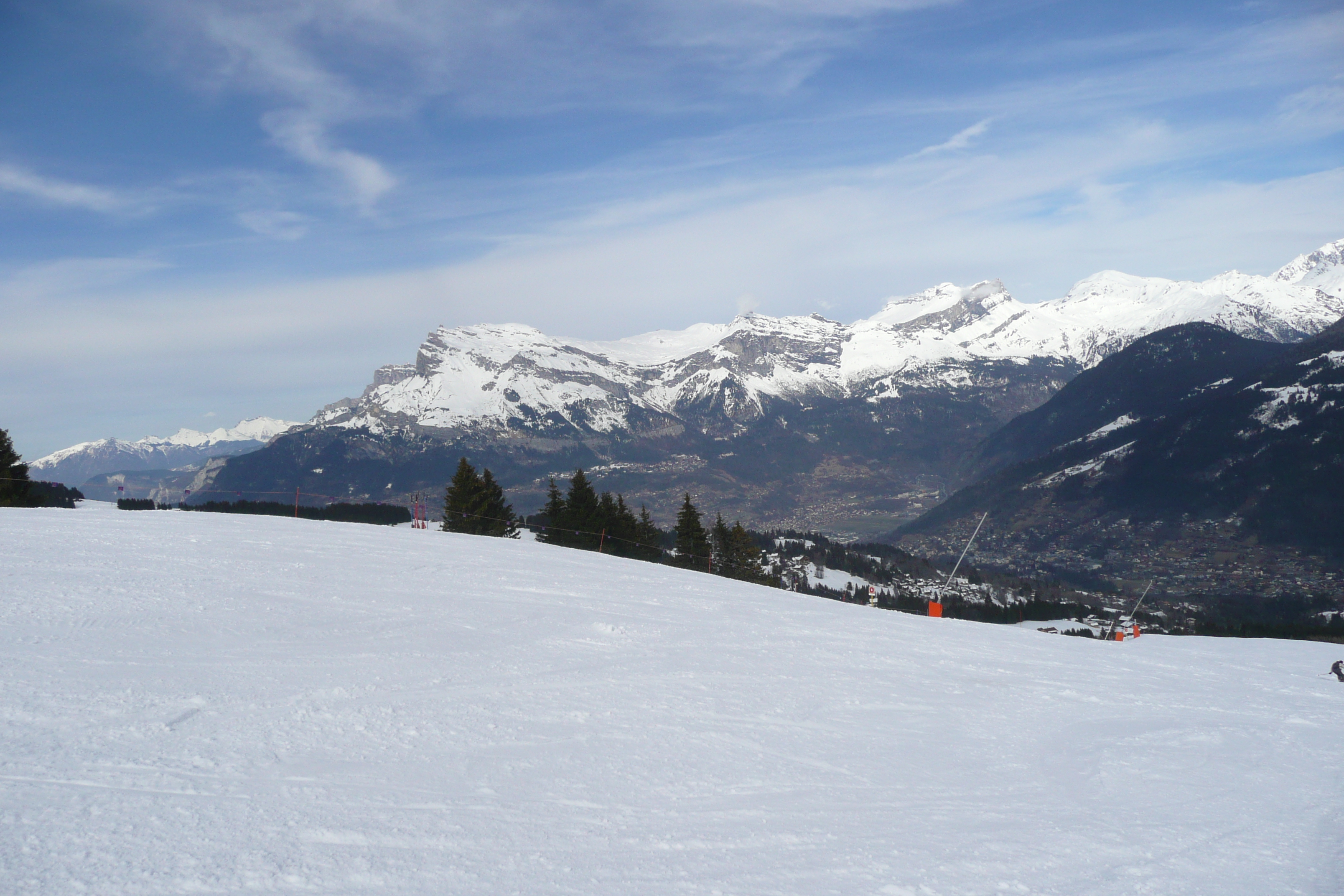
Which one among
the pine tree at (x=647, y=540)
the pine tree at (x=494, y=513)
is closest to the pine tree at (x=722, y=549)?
the pine tree at (x=647, y=540)

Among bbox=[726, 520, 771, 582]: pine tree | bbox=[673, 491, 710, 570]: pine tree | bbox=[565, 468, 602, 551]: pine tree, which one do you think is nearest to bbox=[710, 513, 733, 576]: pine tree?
bbox=[726, 520, 771, 582]: pine tree

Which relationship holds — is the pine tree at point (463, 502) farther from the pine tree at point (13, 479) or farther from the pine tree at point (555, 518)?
the pine tree at point (13, 479)

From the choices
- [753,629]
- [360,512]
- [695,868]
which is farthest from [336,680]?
[360,512]

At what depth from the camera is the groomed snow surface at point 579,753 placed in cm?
644

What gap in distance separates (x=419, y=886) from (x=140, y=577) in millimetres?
13115

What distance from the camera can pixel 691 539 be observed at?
2606 inches

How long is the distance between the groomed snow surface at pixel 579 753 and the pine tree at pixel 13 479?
32.7m

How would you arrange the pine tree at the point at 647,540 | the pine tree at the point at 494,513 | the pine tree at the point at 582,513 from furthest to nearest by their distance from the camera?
the pine tree at the point at 582,513 < the pine tree at the point at 494,513 < the pine tree at the point at 647,540

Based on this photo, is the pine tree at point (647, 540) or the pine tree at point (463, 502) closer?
the pine tree at point (463, 502)

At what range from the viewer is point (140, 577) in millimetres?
15711

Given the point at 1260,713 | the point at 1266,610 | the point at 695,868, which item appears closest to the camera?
the point at 695,868

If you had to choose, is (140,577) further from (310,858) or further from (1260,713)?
(1260,713)

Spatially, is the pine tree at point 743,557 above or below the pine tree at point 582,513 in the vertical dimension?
below

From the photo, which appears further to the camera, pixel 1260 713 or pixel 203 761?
pixel 1260 713
